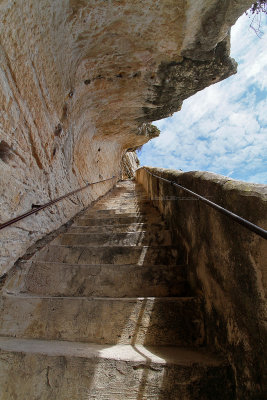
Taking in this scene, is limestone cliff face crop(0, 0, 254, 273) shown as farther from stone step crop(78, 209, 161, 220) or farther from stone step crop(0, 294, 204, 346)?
stone step crop(0, 294, 204, 346)

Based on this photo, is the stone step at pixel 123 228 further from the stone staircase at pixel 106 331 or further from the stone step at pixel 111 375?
the stone step at pixel 111 375

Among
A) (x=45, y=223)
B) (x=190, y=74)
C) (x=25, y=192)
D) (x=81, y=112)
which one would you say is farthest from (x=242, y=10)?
(x=45, y=223)

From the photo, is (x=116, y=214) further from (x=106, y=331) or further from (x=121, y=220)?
(x=106, y=331)

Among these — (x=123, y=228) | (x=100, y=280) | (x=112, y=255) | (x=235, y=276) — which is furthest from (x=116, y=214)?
(x=235, y=276)

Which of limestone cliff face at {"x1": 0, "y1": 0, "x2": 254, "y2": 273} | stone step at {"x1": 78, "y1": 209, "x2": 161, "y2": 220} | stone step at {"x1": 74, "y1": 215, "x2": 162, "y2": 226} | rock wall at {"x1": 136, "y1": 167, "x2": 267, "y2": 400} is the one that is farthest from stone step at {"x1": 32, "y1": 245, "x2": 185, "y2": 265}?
stone step at {"x1": 78, "y1": 209, "x2": 161, "y2": 220}

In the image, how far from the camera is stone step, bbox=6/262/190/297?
2049mm

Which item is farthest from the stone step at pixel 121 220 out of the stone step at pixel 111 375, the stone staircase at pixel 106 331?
the stone step at pixel 111 375

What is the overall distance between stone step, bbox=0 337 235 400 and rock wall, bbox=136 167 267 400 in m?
0.17

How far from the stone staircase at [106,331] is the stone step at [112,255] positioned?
12mm

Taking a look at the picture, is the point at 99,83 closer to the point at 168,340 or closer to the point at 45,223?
the point at 45,223

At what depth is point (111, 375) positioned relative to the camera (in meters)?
1.34

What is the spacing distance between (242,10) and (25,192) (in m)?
3.58

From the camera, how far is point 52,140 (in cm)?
321

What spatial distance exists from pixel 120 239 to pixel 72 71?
2.57 meters
